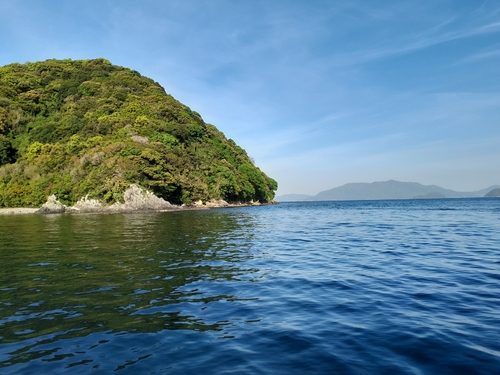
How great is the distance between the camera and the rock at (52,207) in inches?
2876

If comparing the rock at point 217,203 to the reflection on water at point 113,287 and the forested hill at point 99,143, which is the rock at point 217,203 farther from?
the reflection on water at point 113,287

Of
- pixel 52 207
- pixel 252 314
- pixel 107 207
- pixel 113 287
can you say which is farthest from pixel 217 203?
pixel 252 314

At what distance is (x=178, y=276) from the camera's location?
40.5 feet

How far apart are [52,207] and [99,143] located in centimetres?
2336

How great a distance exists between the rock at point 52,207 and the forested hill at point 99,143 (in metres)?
3.21

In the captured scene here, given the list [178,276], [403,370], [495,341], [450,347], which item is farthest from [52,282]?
[495,341]

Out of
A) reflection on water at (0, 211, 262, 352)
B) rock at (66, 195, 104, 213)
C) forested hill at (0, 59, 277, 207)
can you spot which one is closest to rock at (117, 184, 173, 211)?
forested hill at (0, 59, 277, 207)

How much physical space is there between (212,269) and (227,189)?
93.5 m

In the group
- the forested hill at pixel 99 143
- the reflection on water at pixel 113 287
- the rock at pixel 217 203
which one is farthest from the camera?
the rock at pixel 217 203

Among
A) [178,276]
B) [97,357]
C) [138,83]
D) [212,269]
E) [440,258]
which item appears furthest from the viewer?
[138,83]

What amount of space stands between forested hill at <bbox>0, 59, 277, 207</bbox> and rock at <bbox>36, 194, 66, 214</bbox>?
10.5 ft

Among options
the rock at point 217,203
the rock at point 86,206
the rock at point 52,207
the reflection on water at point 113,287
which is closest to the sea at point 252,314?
the reflection on water at point 113,287

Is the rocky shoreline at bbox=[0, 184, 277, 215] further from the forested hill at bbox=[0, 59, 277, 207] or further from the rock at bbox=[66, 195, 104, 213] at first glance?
the forested hill at bbox=[0, 59, 277, 207]

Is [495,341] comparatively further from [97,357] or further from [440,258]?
[440,258]
